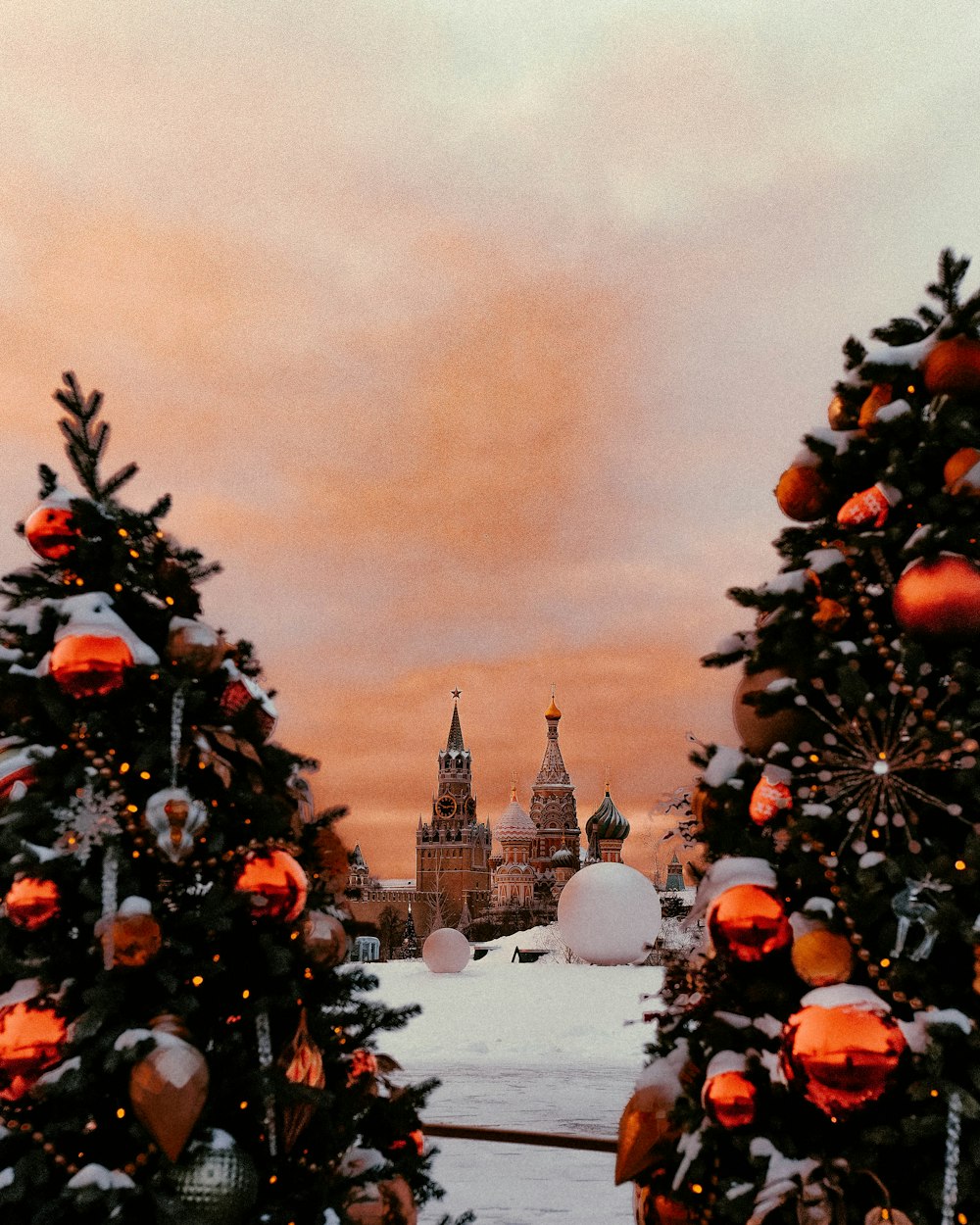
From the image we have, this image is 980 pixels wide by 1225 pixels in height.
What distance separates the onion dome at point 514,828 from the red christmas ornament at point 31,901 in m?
68.9

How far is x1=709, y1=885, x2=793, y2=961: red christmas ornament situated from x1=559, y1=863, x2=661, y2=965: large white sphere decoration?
1480 cm

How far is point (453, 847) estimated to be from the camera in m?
87.9

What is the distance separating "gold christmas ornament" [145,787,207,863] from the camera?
113 inches

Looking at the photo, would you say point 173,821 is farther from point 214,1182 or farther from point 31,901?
point 214,1182

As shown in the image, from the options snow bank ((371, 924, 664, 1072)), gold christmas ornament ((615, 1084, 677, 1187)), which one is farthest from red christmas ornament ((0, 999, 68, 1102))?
snow bank ((371, 924, 664, 1072))

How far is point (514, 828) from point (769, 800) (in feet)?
226

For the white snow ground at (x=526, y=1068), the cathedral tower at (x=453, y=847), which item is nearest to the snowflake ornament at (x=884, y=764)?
the white snow ground at (x=526, y=1068)

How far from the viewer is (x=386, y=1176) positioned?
10.6 feet

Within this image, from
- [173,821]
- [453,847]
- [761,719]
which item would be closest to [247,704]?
[173,821]

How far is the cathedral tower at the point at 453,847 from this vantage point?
284 ft

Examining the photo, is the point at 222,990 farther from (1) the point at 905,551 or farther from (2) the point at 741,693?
(1) the point at 905,551

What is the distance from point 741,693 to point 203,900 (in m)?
1.61

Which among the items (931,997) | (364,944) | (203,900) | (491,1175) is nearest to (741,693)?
(931,997)

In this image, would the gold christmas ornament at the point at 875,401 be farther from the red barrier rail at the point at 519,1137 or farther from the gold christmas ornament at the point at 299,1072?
Result: the red barrier rail at the point at 519,1137
